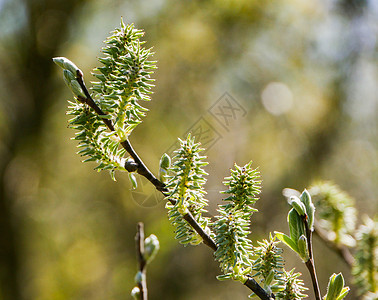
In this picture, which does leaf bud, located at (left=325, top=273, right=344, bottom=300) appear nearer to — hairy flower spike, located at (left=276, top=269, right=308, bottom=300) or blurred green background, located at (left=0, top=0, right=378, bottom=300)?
hairy flower spike, located at (left=276, top=269, right=308, bottom=300)

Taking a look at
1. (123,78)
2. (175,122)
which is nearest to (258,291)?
(123,78)

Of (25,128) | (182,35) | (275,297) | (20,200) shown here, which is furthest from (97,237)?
(275,297)

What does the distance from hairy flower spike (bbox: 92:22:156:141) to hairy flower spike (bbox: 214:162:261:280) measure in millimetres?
76

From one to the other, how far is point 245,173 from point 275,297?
8 centimetres

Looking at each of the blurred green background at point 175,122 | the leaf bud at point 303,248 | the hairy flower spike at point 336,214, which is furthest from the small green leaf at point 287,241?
the blurred green background at point 175,122

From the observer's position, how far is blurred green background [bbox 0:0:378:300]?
2039mm

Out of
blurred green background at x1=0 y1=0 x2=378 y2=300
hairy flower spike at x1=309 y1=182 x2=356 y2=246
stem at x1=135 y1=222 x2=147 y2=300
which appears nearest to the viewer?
stem at x1=135 y1=222 x2=147 y2=300

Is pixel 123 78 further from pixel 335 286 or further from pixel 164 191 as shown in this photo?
pixel 335 286

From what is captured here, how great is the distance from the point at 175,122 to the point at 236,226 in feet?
7.26

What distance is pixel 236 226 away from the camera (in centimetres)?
24

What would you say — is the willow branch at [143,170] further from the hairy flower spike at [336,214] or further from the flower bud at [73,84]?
the hairy flower spike at [336,214]

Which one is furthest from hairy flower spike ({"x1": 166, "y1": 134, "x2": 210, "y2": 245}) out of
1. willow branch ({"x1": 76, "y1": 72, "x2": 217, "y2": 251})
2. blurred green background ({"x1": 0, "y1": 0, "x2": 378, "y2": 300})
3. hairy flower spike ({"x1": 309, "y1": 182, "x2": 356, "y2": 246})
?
blurred green background ({"x1": 0, "y1": 0, "x2": 378, "y2": 300})

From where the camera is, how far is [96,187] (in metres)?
2.64

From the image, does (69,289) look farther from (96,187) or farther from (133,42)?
(133,42)
